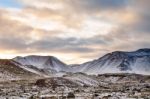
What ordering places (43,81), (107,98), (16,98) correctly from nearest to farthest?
1. (107,98)
2. (16,98)
3. (43,81)

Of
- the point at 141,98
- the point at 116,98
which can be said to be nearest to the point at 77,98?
the point at 116,98

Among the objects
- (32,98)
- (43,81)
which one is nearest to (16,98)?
(32,98)

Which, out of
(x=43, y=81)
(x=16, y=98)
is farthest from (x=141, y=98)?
(x=43, y=81)

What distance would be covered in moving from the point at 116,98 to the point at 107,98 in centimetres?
225

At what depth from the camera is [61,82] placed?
173m

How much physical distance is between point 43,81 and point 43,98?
87491mm

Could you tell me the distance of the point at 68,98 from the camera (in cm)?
7669

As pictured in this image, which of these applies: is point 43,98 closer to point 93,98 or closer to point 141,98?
point 93,98

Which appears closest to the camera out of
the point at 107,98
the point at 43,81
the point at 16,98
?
the point at 107,98

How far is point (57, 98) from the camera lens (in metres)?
76.9

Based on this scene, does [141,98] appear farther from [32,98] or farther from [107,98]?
[32,98]

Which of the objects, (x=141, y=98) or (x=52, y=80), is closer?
(x=141, y=98)

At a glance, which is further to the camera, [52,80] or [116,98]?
[52,80]

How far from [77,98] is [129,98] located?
33.1ft
